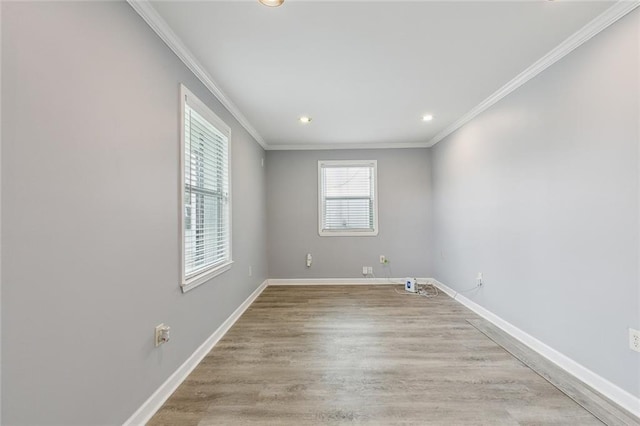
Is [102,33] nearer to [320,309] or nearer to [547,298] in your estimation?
[320,309]

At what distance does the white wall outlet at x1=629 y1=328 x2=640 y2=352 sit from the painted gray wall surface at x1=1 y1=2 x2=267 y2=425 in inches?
111

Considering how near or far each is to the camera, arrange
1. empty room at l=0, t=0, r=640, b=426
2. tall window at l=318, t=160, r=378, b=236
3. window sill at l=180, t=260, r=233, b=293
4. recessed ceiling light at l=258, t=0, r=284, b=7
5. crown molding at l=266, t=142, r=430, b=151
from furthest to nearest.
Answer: tall window at l=318, t=160, r=378, b=236 → crown molding at l=266, t=142, r=430, b=151 → window sill at l=180, t=260, r=233, b=293 → recessed ceiling light at l=258, t=0, r=284, b=7 → empty room at l=0, t=0, r=640, b=426

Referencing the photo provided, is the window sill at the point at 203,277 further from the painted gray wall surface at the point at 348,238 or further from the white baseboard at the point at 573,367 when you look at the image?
the white baseboard at the point at 573,367

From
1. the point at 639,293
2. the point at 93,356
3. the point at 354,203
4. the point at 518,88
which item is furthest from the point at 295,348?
the point at 518,88

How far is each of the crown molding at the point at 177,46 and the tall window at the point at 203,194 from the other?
21 centimetres

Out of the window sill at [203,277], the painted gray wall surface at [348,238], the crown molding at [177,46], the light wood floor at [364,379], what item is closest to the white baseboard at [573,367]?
the light wood floor at [364,379]

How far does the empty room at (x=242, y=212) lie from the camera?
104 centimetres

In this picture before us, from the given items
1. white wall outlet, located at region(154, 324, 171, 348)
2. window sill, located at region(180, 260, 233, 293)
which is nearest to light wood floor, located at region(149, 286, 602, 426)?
white wall outlet, located at region(154, 324, 171, 348)

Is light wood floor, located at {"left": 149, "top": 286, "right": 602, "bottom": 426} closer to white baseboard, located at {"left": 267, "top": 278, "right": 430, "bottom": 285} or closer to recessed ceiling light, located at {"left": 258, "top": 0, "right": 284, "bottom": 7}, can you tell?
white baseboard, located at {"left": 267, "top": 278, "right": 430, "bottom": 285}

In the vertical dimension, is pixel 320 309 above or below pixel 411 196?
below

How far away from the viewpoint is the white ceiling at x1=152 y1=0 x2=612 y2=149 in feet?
5.22

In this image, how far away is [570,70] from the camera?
1.93m

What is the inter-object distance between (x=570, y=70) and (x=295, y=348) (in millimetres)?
3026

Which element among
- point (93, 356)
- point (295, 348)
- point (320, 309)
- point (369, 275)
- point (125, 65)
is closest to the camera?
point (93, 356)
